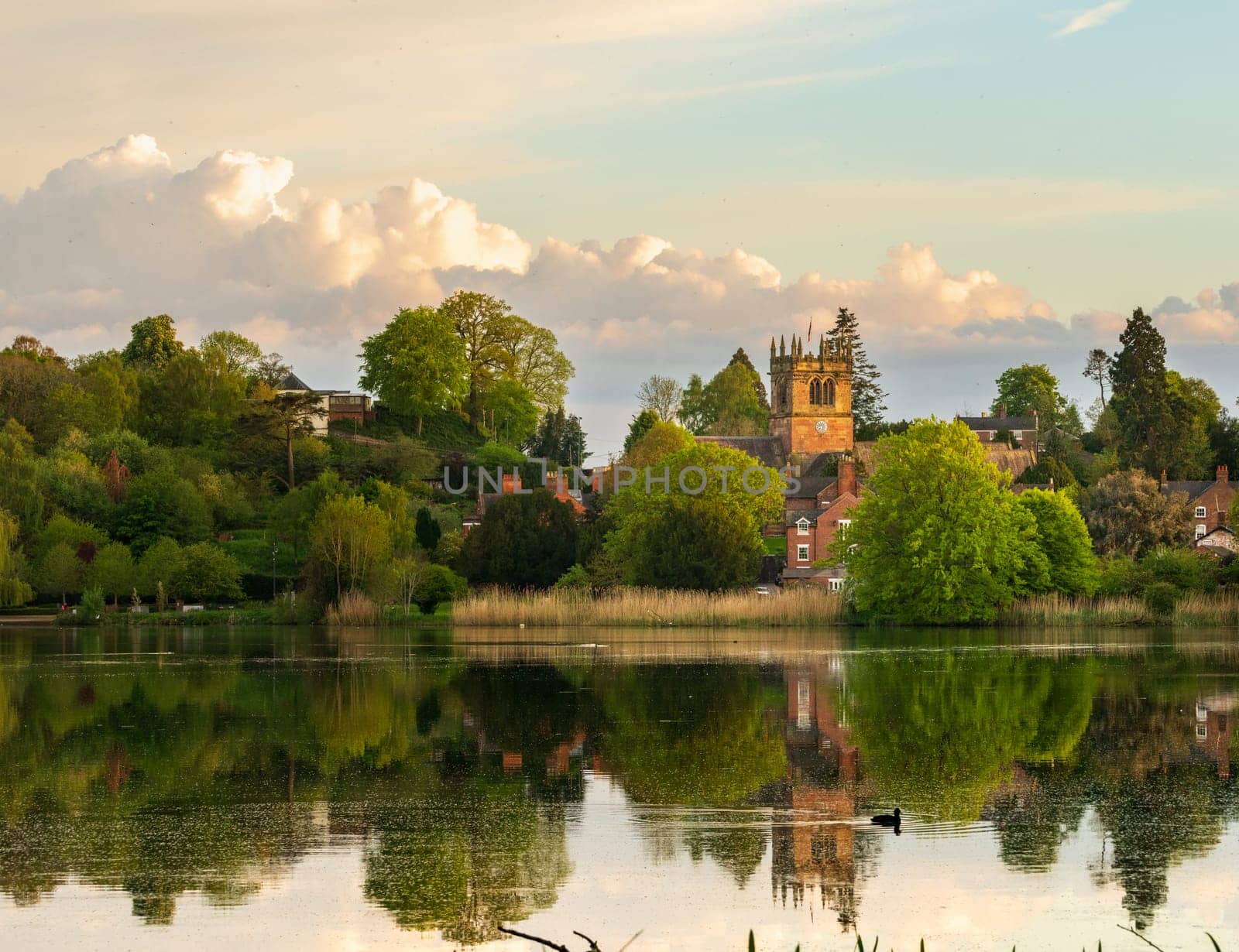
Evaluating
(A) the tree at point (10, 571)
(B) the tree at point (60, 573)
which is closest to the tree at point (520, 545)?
(B) the tree at point (60, 573)

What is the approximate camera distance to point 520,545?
87.9 m

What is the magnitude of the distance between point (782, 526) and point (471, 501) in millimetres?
21160

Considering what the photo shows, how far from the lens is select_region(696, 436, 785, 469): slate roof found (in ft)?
492

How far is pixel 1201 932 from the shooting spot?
13984 millimetres

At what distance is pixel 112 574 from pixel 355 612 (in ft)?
54.9

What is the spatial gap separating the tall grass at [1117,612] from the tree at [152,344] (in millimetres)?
82791

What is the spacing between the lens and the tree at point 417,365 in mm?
129500

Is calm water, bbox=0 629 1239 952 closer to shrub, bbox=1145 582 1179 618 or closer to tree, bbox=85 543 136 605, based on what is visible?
shrub, bbox=1145 582 1179 618

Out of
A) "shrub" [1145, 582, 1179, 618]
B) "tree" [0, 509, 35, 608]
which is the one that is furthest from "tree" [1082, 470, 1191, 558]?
"tree" [0, 509, 35, 608]

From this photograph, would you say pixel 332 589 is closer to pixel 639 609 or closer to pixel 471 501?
pixel 639 609

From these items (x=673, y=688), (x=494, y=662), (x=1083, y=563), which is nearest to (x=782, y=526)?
(x=1083, y=563)

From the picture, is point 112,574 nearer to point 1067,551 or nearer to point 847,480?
point 847,480

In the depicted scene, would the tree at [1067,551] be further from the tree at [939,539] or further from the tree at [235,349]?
the tree at [235,349]

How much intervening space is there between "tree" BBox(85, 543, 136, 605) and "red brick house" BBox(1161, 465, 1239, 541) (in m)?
61.4
